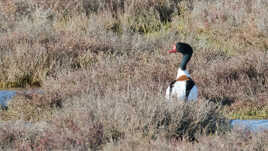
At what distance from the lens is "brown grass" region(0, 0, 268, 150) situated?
5.30 meters

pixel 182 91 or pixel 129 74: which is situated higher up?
pixel 182 91

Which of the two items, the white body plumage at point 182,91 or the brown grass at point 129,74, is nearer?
the brown grass at point 129,74

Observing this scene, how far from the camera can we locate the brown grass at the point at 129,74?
5305mm

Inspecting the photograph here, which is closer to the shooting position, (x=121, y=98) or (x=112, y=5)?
(x=121, y=98)

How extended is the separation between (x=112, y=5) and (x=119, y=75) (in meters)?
6.41

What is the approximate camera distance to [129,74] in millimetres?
8688

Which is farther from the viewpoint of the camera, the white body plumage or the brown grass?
the white body plumage

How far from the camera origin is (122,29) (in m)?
13.5

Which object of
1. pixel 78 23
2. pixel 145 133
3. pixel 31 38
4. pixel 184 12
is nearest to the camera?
pixel 145 133

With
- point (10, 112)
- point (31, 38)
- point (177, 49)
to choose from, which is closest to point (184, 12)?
point (31, 38)

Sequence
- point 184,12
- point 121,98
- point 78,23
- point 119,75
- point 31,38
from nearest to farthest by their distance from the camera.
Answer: point 121,98
point 119,75
point 31,38
point 78,23
point 184,12

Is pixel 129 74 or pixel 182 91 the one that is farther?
pixel 129 74

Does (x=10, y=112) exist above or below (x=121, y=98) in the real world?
below

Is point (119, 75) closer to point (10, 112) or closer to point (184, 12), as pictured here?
point (10, 112)
